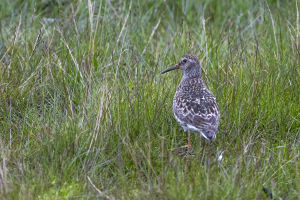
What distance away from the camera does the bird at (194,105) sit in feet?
16.1

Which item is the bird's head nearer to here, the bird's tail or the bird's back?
the bird's back

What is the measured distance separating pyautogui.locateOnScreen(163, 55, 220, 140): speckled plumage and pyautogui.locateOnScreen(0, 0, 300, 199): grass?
0.41ft

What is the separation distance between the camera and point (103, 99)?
477 centimetres

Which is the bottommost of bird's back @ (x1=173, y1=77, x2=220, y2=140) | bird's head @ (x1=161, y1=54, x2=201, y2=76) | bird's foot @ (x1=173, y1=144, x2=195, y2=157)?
bird's foot @ (x1=173, y1=144, x2=195, y2=157)

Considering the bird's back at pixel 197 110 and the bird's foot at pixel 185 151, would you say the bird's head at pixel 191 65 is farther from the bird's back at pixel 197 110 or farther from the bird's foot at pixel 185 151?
the bird's foot at pixel 185 151

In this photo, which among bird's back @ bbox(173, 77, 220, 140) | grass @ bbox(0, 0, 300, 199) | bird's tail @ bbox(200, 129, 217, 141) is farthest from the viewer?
bird's back @ bbox(173, 77, 220, 140)

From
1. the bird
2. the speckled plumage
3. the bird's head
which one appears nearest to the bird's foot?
the bird

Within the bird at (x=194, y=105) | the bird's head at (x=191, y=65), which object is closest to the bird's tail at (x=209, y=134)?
the bird at (x=194, y=105)

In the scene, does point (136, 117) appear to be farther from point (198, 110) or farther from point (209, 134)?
point (209, 134)

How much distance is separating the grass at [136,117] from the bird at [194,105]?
0.12 m

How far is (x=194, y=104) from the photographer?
5242 mm

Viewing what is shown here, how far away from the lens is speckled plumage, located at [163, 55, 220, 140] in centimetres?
493

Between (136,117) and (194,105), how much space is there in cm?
56

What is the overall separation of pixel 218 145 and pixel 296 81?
4.23ft
